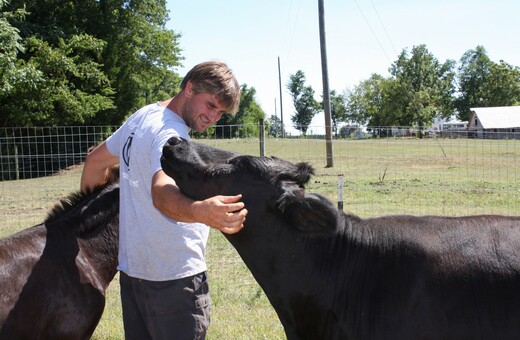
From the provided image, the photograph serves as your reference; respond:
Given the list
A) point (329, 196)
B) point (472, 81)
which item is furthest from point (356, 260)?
point (472, 81)

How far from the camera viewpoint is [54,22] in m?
27.1

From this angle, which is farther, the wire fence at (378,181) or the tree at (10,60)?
the tree at (10,60)

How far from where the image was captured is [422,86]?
309 feet

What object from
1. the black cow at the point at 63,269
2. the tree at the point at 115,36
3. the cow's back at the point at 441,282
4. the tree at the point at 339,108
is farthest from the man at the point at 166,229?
the tree at the point at 339,108

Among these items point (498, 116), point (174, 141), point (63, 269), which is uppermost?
point (498, 116)

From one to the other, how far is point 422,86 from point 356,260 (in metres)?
97.0

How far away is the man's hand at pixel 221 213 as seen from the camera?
226 centimetres

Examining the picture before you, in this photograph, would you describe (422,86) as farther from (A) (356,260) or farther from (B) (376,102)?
(A) (356,260)

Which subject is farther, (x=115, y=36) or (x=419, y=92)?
(x=419, y=92)

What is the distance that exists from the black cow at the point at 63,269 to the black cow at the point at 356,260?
5.21 feet

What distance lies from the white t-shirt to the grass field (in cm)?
271

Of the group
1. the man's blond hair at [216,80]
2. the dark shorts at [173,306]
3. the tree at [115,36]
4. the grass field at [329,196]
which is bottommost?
the grass field at [329,196]

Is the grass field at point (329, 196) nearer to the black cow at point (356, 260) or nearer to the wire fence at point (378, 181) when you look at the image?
the wire fence at point (378, 181)

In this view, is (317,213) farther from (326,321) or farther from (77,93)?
(77,93)
